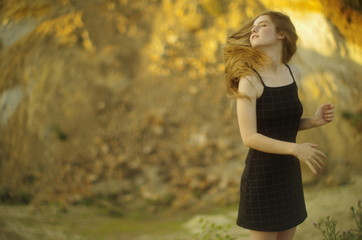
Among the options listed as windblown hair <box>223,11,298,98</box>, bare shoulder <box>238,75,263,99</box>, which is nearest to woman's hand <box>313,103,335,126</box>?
windblown hair <box>223,11,298,98</box>

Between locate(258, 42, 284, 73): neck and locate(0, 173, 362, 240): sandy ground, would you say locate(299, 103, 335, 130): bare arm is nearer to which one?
locate(258, 42, 284, 73): neck

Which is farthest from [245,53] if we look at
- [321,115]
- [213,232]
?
[213,232]

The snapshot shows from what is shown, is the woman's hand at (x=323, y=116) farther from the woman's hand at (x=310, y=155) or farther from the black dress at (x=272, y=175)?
the woman's hand at (x=310, y=155)

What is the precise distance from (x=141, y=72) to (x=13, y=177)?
1.86 meters

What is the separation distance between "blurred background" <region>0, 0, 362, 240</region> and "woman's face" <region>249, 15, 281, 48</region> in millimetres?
2191

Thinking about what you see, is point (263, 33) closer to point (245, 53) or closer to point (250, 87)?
point (245, 53)

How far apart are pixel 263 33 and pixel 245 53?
0.36ft

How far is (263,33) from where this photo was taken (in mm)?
1832

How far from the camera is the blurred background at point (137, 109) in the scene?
4.18m

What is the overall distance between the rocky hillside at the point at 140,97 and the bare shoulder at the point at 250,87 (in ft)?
8.35

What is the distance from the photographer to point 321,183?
407 centimetres

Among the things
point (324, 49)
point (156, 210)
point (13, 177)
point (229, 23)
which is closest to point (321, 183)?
point (324, 49)

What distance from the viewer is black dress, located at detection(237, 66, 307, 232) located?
1792 mm

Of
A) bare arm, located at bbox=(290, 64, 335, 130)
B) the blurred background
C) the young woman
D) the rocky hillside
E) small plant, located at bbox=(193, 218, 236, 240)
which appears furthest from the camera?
the rocky hillside
